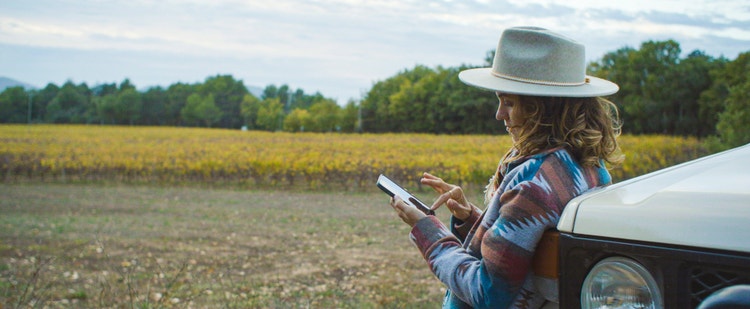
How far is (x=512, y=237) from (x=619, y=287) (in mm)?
346

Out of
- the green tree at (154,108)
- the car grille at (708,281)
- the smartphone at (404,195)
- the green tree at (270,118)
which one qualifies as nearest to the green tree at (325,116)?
the green tree at (270,118)

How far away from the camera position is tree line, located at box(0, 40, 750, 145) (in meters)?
55.5

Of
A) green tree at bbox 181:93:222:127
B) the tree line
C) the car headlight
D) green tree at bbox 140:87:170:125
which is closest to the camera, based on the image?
the car headlight

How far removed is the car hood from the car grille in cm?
5

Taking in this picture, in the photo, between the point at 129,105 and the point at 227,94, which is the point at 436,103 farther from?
the point at 227,94

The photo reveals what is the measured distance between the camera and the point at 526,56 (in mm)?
2115

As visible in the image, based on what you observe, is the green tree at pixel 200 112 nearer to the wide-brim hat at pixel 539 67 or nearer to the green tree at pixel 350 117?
the green tree at pixel 350 117

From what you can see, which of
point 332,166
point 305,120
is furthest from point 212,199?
point 305,120

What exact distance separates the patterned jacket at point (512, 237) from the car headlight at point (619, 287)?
0.25 metres

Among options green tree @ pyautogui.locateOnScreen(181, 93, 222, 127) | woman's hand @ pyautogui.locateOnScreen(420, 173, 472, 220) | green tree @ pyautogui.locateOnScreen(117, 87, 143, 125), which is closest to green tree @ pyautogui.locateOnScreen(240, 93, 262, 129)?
green tree @ pyautogui.locateOnScreen(181, 93, 222, 127)

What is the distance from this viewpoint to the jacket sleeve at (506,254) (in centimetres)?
175

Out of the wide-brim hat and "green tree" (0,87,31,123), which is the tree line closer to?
"green tree" (0,87,31,123)

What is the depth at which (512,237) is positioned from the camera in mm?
1753

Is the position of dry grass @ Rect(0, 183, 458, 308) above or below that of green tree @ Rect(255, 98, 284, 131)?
below
